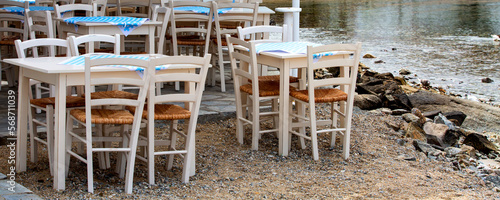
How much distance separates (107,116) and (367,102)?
4.14m

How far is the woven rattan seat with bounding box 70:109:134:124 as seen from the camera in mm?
3976

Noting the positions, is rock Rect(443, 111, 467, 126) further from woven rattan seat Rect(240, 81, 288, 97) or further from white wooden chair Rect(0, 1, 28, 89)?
white wooden chair Rect(0, 1, 28, 89)

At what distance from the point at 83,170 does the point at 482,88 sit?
7.04m

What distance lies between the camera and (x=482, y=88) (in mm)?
9805

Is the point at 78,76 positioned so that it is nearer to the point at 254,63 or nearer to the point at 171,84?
the point at 254,63

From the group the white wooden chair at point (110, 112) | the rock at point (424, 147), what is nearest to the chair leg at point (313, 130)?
the rock at point (424, 147)

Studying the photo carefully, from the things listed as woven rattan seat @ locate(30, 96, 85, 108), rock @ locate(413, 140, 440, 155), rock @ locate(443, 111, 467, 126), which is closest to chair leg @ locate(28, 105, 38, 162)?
woven rattan seat @ locate(30, 96, 85, 108)

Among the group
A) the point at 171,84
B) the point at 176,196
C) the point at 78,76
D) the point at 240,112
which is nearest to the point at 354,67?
the point at 240,112

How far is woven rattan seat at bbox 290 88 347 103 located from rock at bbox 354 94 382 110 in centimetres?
222

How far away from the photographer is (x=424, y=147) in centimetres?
597

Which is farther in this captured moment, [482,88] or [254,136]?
[482,88]

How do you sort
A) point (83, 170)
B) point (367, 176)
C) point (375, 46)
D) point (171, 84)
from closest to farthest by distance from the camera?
point (83, 170)
point (367, 176)
point (171, 84)
point (375, 46)

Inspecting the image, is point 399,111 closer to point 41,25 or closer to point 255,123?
point 255,123

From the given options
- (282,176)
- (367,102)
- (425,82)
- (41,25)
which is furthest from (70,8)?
(425,82)
